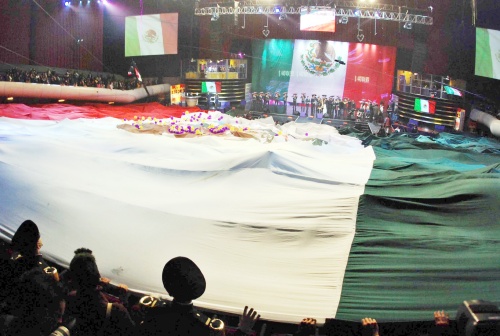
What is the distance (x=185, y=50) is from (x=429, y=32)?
30.1 feet

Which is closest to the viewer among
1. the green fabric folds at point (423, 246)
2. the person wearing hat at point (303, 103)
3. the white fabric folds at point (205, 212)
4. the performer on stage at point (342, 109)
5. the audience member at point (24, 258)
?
the audience member at point (24, 258)

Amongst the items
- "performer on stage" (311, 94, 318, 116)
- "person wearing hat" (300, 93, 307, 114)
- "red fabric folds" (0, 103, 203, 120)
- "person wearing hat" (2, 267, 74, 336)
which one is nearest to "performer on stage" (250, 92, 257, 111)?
"person wearing hat" (300, 93, 307, 114)

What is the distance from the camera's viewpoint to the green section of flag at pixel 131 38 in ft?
55.1

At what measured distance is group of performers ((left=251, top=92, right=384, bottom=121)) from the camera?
56.4 feet

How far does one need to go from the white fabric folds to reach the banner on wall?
37.7 ft

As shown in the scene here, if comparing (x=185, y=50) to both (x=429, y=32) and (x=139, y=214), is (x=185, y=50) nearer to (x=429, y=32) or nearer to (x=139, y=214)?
(x=429, y=32)

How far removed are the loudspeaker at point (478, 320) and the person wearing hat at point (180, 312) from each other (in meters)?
1.07

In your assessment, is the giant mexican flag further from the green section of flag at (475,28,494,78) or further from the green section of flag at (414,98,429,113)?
the green section of flag at (414,98,429,113)

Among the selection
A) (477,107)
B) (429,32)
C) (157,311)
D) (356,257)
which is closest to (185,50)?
(429,32)

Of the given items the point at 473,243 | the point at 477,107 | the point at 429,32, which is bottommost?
the point at 473,243

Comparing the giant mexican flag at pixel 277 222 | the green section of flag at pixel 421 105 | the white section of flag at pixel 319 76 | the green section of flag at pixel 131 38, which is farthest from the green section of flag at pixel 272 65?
the giant mexican flag at pixel 277 222

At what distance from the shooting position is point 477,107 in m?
13.9

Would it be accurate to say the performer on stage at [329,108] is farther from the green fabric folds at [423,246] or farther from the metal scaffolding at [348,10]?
the green fabric folds at [423,246]

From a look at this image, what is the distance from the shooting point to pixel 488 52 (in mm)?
11719
